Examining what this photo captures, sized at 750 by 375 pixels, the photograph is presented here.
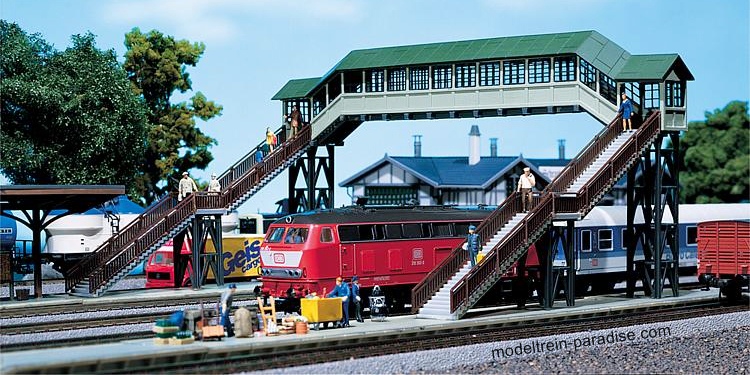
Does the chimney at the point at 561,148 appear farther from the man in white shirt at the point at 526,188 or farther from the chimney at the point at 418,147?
the man in white shirt at the point at 526,188

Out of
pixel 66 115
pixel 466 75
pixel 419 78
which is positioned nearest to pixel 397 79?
pixel 419 78

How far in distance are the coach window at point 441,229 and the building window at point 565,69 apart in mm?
7937

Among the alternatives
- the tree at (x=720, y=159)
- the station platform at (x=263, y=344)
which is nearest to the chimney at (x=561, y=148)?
the tree at (x=720, y=159)

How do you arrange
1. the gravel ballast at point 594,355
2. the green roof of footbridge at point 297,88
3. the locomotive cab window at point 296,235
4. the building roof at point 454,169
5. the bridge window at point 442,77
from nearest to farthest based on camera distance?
the gravel ballast at point 594,355, the locomotive cab window at point 296,235, the bridge window at point 442,77, the green roof of footbridge at point 297,88, the building roof at point 454,169

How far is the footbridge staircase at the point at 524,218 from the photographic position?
35.6 meters

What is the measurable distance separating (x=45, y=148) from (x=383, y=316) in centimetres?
3216

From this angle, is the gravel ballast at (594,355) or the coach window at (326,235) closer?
the gravel ballast at (594,355)

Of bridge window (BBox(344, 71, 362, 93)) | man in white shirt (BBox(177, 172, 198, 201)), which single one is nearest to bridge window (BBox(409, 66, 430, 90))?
bridge window (BBox(344, 71, 362, 93))

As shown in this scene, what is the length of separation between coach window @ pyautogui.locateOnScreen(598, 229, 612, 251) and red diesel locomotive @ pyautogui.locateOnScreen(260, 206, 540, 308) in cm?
940

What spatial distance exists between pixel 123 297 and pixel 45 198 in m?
4.68

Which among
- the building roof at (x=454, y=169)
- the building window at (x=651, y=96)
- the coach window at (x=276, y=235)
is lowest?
the coach window at (x=276, y=235)

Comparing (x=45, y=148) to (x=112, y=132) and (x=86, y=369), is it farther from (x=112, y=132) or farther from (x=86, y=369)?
(x=86, y=369)

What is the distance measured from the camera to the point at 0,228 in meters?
52.9

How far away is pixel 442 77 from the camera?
46844 millimetres
